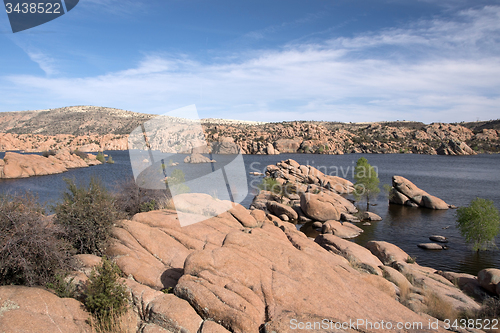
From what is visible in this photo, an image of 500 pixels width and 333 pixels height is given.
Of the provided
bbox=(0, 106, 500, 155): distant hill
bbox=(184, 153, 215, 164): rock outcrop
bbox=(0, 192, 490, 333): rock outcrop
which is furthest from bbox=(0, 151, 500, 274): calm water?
bbox=(0, 106, 500, 155): distant hill

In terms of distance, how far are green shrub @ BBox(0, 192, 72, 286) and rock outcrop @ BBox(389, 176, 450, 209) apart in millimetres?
45505

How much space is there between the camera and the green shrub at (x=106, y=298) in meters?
7.56

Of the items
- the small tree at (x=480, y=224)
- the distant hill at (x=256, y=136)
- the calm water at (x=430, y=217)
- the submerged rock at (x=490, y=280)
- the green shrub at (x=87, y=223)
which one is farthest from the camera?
the distant hill at (x=256, y=136)

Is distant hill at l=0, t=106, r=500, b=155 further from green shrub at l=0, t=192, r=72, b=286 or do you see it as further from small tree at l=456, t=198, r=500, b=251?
green shrub at l=0, t=192, r=72, b=286

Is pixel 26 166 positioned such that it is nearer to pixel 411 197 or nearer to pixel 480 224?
pixel 411 197

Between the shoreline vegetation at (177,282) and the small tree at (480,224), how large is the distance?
1206 centimetres

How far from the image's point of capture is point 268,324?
7.28 meters

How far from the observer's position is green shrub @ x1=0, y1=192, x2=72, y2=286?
25.2ft

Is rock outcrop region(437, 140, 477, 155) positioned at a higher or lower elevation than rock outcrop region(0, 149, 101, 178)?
higher

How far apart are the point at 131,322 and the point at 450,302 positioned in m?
13.2

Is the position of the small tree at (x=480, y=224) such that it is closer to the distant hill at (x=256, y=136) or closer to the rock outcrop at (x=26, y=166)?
the rock outcrop at (x=26, y=166)

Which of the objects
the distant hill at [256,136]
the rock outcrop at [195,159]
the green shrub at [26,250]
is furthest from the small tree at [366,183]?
the distant hill at [256,136]

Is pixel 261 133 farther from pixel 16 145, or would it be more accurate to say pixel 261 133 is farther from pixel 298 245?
pixel 298 245

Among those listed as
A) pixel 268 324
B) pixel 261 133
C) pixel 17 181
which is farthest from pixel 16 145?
pixel 268 324
